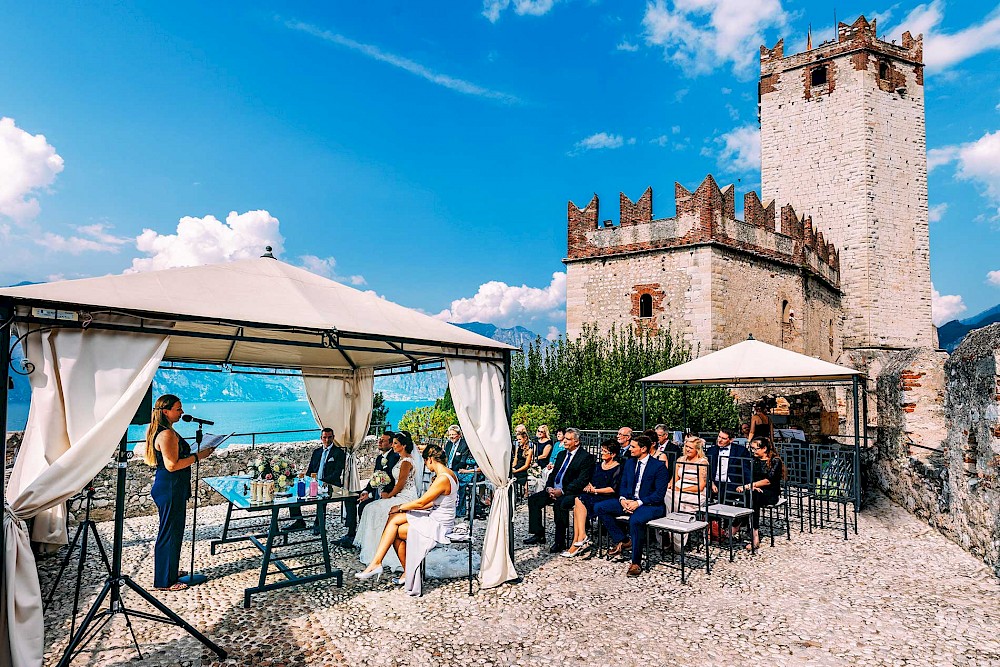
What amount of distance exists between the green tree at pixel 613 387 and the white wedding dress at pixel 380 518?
761 cm

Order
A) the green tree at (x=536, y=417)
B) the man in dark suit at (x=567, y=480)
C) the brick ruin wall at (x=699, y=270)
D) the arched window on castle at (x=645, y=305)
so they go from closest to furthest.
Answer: the man in dark suit at (x=567, y=480) → the green tree at (x=536, y=417) → the brick ruin wall at (x=699, y=270) → the arched window on castle at (x=645, y=305)

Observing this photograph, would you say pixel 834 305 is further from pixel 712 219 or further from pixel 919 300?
pixel 712 219

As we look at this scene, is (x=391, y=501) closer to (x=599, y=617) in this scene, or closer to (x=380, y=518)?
(x=380, y=518)

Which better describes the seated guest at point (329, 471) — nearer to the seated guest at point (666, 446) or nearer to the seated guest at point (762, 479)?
the seated guest at point (666, 446)

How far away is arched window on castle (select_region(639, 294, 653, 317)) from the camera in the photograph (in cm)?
1822

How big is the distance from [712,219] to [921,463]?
9970 millimetres

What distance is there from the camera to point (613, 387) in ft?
49.8

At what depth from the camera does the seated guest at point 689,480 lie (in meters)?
7.09

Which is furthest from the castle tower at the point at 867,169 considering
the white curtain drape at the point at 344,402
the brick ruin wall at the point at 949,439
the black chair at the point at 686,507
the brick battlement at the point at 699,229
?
the white curtain drape at the point at 344,402

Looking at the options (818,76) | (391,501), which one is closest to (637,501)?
(391,501)

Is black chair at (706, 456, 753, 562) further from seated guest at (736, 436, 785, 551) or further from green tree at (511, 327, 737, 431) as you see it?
green tree at (511, 327, 737, 431)

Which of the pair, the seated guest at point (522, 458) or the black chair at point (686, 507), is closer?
the black chair at point (686, 507)

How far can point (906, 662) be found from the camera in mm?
4277

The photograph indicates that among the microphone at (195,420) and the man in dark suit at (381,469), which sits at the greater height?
the microphone at (195,420)
